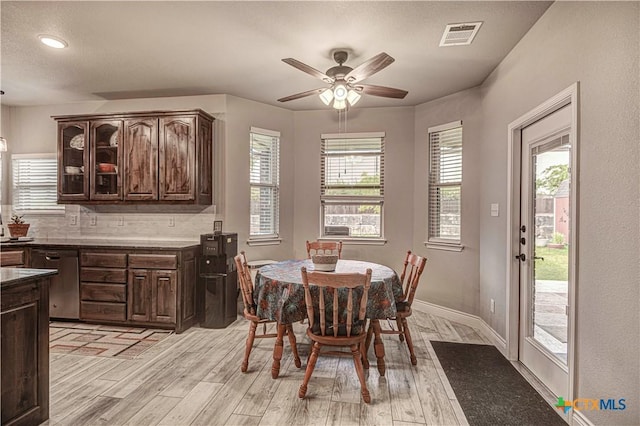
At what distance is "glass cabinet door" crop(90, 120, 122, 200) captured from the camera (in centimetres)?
408

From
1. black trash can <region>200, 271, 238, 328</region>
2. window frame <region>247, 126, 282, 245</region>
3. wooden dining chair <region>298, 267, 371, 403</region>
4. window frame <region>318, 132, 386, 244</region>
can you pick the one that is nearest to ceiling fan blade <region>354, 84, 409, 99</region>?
window frame <region>318, 132, 386, 244</region>

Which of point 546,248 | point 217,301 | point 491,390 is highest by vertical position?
point 546,248

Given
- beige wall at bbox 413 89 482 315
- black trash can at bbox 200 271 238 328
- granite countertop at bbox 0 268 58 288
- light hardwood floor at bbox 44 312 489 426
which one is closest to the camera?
granite countertop at bbox 0 268 58 288

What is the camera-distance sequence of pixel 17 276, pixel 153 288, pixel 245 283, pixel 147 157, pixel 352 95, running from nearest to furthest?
pixel 17 276 → pixel 245 283 → pixel 352 95 → pixel 153 288 → pixel 147 157

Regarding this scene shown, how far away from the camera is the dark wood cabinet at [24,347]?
176 centimetres

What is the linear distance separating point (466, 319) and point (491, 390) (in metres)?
1.55

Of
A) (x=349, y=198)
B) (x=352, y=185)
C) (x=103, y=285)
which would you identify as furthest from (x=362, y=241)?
(x=103, y=285)

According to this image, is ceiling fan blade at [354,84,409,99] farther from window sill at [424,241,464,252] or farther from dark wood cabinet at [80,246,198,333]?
dark wood cabinet at [80,246,198,333]

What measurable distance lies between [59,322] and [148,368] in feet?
6.77

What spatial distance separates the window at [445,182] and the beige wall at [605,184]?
1.79 meters

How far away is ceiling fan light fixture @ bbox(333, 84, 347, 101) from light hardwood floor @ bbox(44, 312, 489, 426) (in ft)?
7.66

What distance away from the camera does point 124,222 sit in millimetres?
4414

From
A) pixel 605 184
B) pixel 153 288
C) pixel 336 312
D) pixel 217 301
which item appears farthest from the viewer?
pixel 217 301

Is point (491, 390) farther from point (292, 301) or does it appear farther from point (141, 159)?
point (141, 159)
